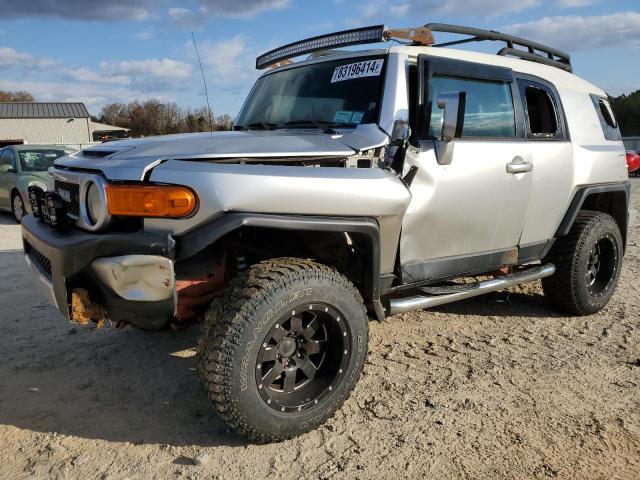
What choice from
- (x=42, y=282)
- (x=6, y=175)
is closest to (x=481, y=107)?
(x=42, y=282)

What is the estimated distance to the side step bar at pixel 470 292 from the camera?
3383mm

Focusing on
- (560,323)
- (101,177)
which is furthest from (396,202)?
(560,323)

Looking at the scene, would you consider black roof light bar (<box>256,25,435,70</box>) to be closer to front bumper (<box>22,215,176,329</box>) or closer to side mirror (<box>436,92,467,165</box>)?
side mirror (<box>436,92,467,165</box>)

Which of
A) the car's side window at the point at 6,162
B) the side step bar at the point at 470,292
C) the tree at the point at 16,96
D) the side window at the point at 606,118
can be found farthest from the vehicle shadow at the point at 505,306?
the tree at the point at 16,96

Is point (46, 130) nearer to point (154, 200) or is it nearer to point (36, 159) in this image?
point (36, 159)

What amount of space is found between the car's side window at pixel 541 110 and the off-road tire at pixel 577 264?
82 cm

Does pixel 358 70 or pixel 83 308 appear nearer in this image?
pixel 83 308

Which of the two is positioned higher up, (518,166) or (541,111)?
(541,111)

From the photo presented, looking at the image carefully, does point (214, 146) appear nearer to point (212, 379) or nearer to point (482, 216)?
point (212, 379)

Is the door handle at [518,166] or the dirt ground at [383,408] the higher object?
the door handle at [518,166]

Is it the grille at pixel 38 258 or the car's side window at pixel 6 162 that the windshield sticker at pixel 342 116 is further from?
the car's side window at pixel 6 162

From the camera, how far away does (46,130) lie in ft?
178

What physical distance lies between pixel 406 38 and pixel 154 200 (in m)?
2.06

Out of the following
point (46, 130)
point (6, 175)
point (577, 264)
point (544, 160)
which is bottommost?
point (46, 130)
